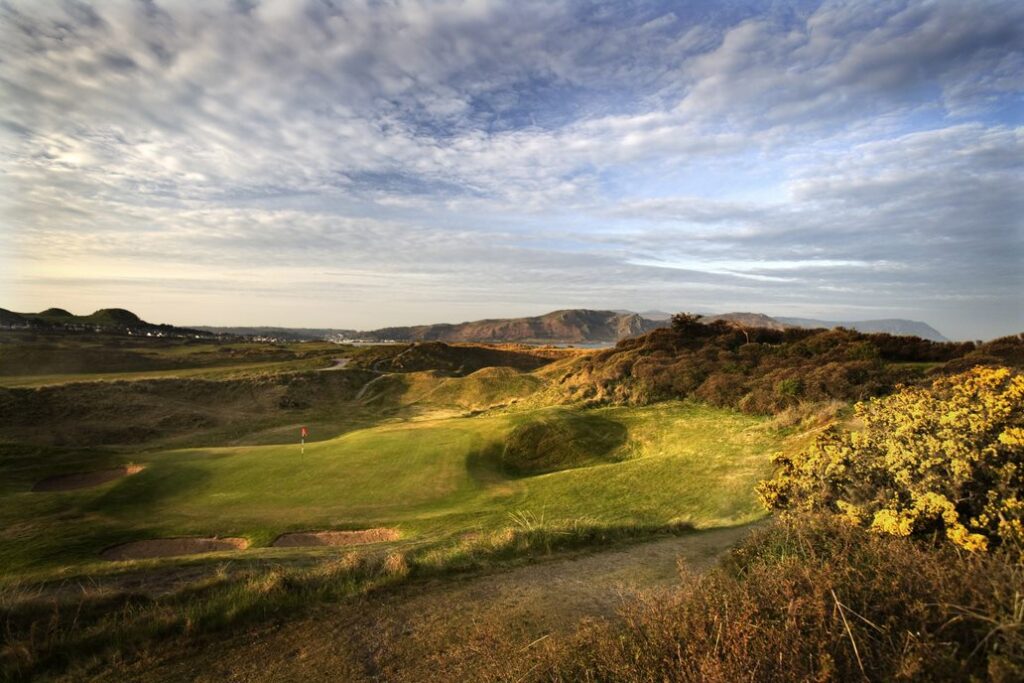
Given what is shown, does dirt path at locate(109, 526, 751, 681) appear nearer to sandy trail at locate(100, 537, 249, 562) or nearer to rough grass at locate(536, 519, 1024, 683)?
rough grass at locate(536, 519, 1024, 683)

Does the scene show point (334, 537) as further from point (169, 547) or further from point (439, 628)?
point (439, 628)

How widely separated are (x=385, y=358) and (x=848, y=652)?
75.4 metres

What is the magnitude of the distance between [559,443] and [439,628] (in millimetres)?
12771

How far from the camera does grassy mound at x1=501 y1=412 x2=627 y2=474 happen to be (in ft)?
58.7

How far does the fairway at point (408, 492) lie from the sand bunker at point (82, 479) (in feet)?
3.11

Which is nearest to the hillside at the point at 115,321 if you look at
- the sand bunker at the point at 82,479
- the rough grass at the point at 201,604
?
the sand bunker at the point at 82,479

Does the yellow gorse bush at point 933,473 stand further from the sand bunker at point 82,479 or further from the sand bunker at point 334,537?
the sand bunker at point 82,479

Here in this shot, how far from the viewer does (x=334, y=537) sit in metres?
12.7

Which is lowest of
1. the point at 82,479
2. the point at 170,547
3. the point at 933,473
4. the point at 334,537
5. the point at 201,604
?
the point at 82,479

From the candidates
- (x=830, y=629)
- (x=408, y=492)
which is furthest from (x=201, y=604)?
(x=408, y=492)

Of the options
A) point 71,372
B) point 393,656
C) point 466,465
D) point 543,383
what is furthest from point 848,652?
point 71,372

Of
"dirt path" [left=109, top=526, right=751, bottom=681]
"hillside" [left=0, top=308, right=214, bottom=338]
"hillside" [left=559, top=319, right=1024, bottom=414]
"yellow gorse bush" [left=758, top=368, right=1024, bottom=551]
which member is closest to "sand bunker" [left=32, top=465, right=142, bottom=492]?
"dirt path" [left=109, top=526, right=751, bottom=681]

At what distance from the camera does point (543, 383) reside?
44.5 metres

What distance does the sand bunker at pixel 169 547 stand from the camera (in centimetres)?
1174
